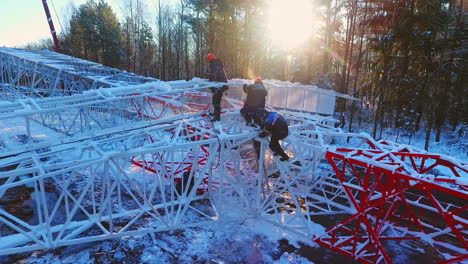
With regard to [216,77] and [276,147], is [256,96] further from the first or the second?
[216,77]

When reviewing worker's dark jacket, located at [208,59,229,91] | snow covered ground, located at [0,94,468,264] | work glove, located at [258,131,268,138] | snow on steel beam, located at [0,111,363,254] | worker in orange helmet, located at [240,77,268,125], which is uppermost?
worker's dark jacket, located at [208,59,229,91]

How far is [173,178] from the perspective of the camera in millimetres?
7801

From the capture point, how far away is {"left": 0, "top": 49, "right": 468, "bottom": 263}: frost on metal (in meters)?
6.86

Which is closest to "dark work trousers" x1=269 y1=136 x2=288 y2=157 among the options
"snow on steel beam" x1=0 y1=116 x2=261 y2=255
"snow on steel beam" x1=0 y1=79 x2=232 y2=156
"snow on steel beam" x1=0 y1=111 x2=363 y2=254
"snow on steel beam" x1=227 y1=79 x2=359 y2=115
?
"snow on steel beam" x1=0 y1=111 x2=363 y2=254

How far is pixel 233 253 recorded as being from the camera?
889 cm

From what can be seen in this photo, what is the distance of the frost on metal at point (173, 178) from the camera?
6.86 meters

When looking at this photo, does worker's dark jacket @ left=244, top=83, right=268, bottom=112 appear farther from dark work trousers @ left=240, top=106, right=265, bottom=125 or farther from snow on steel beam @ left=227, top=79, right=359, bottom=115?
snow on steel beam @ left=227, top=79, right=359, bottom=115

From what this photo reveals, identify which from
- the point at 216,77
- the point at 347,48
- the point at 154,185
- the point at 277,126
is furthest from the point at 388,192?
the point at 347,48

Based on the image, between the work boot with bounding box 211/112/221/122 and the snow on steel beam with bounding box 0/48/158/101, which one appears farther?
the snow on steel beam with bounding box 0/48/158/101

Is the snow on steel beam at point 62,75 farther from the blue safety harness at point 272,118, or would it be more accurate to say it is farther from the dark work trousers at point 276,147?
the dark work trousers at point 276,147

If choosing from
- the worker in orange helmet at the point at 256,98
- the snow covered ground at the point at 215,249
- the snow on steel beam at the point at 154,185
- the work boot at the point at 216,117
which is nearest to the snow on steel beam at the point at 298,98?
the snow on steel beam at the point at 154,185

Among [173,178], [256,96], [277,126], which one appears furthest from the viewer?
[256,96]

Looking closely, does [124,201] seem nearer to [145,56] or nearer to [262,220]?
[262,220]

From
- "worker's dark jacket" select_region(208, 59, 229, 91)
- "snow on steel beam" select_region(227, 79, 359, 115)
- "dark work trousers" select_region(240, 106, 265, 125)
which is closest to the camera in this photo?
"dark work trousers" select_region(240, 106, 265, 125)
